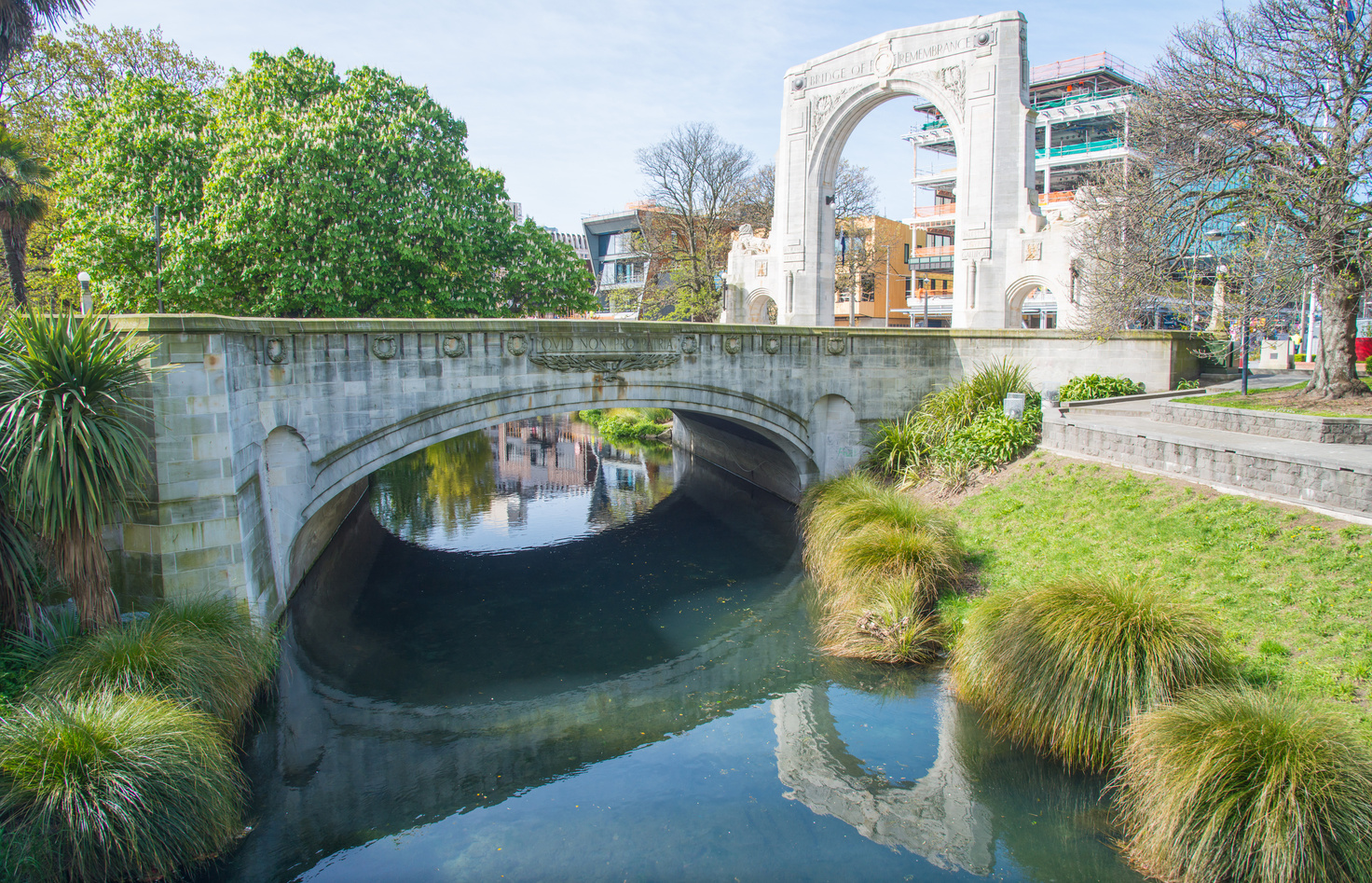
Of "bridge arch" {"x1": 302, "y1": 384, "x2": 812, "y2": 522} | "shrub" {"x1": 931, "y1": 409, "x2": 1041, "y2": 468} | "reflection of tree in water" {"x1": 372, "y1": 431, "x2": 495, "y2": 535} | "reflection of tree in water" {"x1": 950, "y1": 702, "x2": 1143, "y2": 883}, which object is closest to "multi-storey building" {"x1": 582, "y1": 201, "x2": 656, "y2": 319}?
"reflection of tree in water" {"x1": 372, "y1": 431, "x2": 495, "y2": 535}

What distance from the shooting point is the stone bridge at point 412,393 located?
9.32m

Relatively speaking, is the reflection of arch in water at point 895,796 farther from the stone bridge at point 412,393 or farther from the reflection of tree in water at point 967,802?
the stone bridge at point 412,393

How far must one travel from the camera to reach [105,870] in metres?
5.93

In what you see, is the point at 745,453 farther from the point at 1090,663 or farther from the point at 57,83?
the point at 57,83

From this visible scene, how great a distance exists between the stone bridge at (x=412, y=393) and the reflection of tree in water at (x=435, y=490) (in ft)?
5.23

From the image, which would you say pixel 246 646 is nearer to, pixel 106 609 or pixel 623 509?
pixel 106 609

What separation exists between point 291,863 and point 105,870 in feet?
4.44

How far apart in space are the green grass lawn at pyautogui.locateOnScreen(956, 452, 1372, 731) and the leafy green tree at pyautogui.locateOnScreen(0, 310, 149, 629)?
10.8 m

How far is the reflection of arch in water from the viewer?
23.3 feet

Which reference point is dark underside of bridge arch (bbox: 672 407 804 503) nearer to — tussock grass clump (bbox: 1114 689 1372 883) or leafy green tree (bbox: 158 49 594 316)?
leafy green tree (bbox: 158 49 594 316)

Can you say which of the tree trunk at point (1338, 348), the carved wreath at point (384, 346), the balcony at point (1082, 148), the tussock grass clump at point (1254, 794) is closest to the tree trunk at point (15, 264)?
the carved wreath at point (384, 346)

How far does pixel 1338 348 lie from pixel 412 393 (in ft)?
53.4

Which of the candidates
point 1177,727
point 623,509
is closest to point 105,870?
point 1177,727

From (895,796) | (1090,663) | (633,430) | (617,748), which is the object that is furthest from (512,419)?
(633,430)
